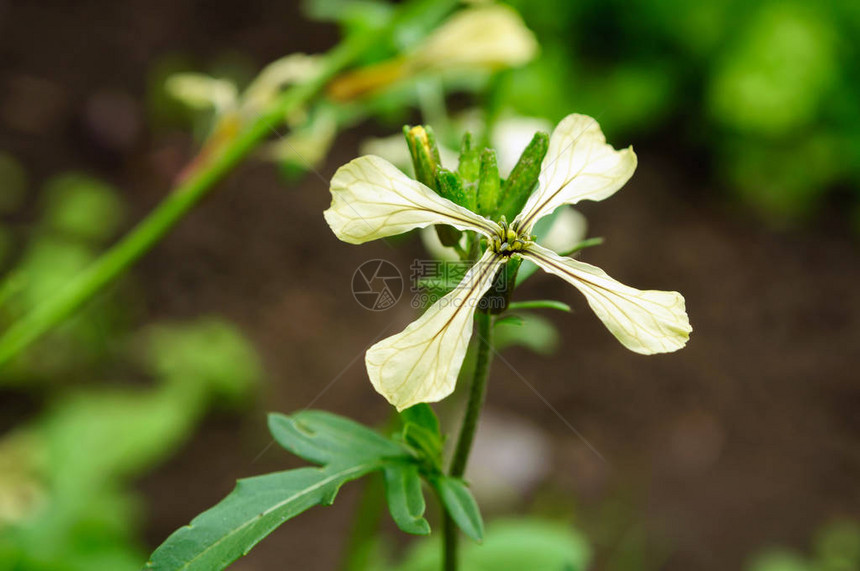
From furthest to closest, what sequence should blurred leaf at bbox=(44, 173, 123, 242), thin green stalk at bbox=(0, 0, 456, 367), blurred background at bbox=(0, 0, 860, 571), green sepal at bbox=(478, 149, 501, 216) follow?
blurred leaf at bbox=(44, 173, 123, 242) → blurred background at bbox=(0, 0, 860, 571) → thin green stalk at bbox=(0, 0, 456, 367) → green sepal at bbox=(478, 149, 501, 216)

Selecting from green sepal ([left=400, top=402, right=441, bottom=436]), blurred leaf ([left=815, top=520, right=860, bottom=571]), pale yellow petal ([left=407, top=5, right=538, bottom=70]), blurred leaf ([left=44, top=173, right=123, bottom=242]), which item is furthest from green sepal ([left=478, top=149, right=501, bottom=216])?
blurred leaf ([left=44, top=173, right=123, bottom=242])

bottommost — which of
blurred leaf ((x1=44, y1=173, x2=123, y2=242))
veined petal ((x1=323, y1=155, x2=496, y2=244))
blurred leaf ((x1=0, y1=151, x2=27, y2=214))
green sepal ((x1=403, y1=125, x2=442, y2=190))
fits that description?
veined petal ((x1=323, y1=155, x2=496, y2=244))

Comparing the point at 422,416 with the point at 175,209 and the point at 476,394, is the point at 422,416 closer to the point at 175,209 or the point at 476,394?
the point at 476,394

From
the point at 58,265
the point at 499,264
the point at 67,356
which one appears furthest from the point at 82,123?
the point at 499,264

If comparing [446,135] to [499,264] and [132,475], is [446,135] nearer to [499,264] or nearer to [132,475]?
[499,264]

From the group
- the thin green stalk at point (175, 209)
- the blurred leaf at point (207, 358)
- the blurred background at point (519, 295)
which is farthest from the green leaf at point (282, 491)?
the blurred leaf at point (207, 358)

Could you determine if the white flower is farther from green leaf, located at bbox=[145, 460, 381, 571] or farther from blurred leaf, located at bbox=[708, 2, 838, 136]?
blurred leaf, located at bbox=[708, 2, 838, 136]
